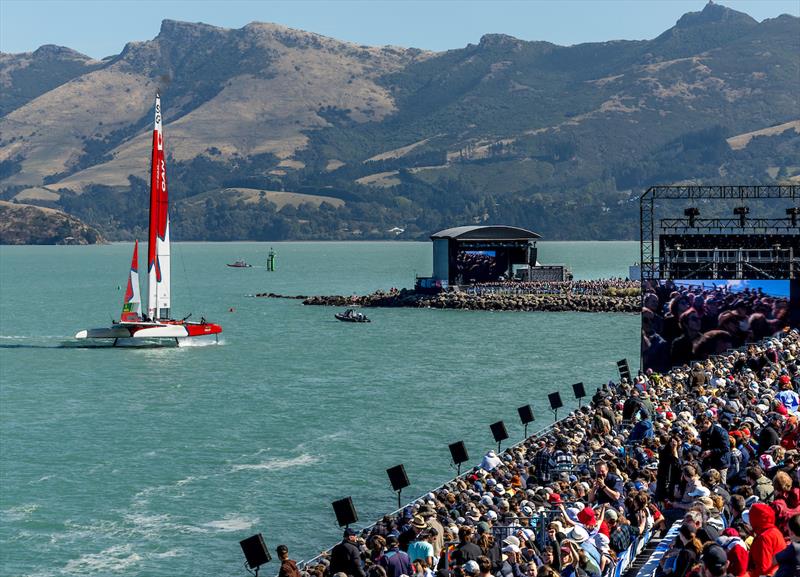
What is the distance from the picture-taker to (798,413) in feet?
83.8

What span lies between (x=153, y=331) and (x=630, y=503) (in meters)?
71.4

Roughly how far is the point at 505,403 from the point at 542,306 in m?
65.1

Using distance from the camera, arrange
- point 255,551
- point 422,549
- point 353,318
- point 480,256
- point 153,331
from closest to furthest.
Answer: point 422,549 < point 255,551 < point 153,331 < point 353,318 < point 480,256

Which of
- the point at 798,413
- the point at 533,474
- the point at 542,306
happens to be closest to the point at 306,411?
the point at 533,474

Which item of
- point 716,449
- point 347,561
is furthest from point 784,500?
point 347,561

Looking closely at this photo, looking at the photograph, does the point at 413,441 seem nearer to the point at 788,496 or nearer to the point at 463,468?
the point at 463,468

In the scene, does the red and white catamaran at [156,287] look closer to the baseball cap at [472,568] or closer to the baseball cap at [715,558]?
the baseball cap at [472,568]

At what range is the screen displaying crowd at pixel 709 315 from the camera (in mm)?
50688

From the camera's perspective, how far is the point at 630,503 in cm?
2103

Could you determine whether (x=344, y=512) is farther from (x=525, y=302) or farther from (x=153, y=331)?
(x=525, y=302)

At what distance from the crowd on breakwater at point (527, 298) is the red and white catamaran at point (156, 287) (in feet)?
138

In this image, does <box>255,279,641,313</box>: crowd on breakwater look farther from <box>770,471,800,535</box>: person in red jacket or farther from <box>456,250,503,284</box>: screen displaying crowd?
<box>770,471,800,535</box>: person in red jacket

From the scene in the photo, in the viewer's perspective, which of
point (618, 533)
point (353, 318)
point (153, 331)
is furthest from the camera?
point (353, 318)

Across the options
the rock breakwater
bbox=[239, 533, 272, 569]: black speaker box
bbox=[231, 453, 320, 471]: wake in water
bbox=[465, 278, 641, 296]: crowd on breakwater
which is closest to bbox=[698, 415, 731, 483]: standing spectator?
bbox=[239, 533, 272, 569]: black speaker box
